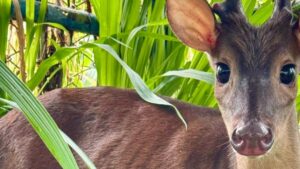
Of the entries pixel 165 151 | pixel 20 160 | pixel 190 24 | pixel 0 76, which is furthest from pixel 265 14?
pixel 0 76

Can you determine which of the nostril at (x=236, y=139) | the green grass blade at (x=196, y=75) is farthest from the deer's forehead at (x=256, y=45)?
the nostril at (x=236, y=139)

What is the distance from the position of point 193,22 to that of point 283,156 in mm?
572

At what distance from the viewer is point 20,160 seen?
3.72m

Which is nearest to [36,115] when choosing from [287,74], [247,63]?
[247,63]

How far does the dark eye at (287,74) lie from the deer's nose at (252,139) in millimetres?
283

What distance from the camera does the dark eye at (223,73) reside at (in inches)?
128

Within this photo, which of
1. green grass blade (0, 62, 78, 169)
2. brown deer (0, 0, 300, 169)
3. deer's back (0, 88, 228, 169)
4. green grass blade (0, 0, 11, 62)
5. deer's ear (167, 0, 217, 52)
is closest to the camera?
green grass blade (0, 62, 78, 169)

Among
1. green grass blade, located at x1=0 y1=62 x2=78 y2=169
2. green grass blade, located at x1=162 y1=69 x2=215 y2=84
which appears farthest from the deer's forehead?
green grass blade, located at x1=0 y1=62 x2=78 y2=169

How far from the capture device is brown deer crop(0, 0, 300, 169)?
9.96 ft

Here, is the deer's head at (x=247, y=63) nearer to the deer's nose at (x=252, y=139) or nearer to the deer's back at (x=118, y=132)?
the deer's nose at (x=252, y=139)

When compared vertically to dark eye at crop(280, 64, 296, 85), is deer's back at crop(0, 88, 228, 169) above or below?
below

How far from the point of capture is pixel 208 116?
3600 millimetres

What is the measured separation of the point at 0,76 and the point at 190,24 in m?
1.12

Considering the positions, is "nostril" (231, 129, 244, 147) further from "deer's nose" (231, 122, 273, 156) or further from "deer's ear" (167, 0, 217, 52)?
"deer's ear" (167, 0, 217, 52)
